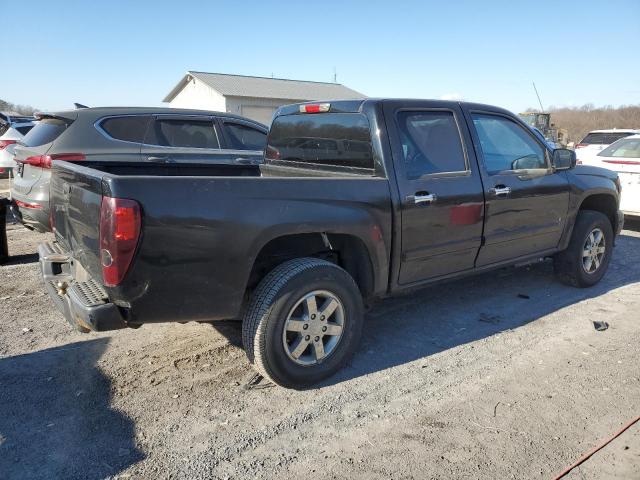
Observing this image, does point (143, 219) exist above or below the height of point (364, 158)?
below

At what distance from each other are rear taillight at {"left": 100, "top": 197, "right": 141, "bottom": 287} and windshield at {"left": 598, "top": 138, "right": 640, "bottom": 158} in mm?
8994

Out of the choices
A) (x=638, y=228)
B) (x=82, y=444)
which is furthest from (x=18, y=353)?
(x=638, y=228)

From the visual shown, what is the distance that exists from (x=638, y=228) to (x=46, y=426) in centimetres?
975

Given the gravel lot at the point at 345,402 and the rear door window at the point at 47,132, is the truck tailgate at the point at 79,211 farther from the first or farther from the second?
the rear door window at the point at 47,132

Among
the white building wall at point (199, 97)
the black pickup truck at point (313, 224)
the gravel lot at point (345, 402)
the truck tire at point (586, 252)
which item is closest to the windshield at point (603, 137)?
the truck tire at point (586, 252)

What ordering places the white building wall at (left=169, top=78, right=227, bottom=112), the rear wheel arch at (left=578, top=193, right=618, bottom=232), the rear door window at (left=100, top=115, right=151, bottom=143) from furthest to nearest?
the white building wall at (left=169, top=78, right=227, bottom=112)
the rear door window at (left=100, top=115, right=151, bottom=143)
the rear wheel arch at (left=578, top=193, right=618, bottom=232)

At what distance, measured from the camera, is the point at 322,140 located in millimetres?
4230

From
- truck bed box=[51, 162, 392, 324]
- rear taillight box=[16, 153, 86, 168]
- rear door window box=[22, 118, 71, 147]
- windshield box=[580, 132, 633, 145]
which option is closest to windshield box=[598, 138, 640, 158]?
windshield box=[580, 132, 633, 145]

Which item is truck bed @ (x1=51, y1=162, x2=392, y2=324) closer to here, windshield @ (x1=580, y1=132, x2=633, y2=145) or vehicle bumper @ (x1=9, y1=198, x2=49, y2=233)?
vehicle bumper @ (x1=9, y1=198, x2=49, y2=233)

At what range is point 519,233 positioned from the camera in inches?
182

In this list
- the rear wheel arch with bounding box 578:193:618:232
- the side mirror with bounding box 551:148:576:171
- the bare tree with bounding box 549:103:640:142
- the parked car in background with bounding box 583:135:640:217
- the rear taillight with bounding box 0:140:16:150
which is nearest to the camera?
the side mirror with bounding box 551:148:576:171

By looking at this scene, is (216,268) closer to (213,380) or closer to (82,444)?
(213,380)

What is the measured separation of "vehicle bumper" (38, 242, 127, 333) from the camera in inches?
110

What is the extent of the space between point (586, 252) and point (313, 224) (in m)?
3.60
